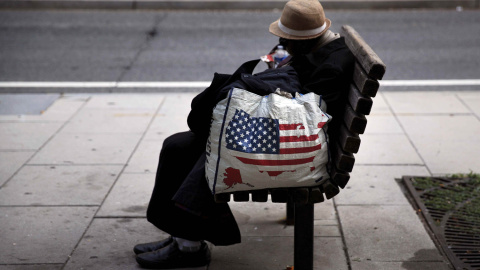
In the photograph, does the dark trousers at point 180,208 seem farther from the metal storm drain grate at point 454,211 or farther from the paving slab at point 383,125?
the paving slab at point 383,125

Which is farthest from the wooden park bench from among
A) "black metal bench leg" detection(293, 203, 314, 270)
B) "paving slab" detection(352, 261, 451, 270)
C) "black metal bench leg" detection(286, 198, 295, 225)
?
"black metal bench leg" detection(286, 198, 295, 225)

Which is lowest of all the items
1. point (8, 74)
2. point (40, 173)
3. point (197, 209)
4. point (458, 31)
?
point (458, 31)

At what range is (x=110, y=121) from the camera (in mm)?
6895

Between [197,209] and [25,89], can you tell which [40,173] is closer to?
[197,209]

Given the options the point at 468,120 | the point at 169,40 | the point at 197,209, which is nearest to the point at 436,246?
the point at 197,209

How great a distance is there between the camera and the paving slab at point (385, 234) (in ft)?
13.0

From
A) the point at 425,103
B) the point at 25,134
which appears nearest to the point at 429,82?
the point at 425,103

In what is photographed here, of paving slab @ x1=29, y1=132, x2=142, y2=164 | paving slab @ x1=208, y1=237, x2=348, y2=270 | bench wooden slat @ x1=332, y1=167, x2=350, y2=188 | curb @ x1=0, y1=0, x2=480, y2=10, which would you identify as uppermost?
bench wooden slat @ x1=332, y1=167, x2=350, y2=188

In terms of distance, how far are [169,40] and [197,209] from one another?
828 cm

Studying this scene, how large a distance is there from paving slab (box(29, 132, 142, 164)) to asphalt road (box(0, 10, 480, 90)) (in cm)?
263

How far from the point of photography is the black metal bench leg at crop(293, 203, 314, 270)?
11.6ft

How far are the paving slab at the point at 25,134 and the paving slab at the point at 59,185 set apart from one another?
2.16 feet

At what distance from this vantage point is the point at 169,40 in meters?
11.5

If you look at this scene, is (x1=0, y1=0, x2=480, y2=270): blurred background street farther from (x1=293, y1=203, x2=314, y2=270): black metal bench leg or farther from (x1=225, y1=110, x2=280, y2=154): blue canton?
(x1=225, y1=110, x2=280, y2=154): blue canton
